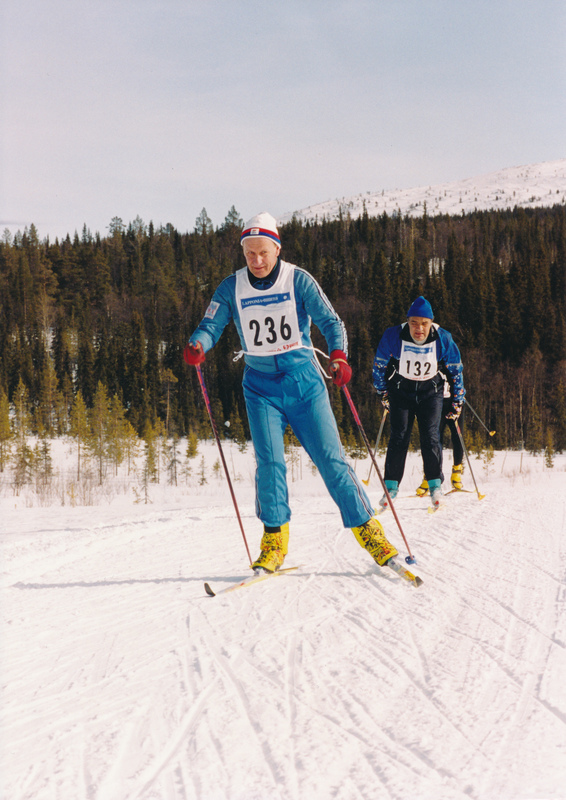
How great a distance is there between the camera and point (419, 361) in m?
6.62

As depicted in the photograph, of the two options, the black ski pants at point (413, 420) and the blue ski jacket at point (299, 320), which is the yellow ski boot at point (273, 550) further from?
the black ski pants at point (413, 420)

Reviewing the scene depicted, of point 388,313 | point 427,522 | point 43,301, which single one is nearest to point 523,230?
point 388,313

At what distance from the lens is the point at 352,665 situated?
2471 millimetres

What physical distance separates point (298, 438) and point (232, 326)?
67218 mm

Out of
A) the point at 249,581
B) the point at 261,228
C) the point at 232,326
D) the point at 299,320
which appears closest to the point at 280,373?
the point at 299,320

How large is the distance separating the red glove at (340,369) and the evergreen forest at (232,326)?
38361 millimetres

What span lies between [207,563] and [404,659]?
7.42 ft

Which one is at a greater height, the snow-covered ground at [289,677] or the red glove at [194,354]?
the red glove at [194,354]

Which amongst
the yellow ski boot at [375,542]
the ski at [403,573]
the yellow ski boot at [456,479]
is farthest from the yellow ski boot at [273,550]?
the yellow ski boot at [456,479]

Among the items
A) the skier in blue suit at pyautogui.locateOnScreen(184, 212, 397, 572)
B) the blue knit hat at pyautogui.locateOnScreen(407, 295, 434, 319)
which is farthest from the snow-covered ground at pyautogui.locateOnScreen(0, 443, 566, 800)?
the blue knit hat at pyautogui.locateOnScreen(407, 295, 434, 319)

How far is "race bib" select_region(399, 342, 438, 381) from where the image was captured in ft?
21.7

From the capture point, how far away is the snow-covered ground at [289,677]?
67.7 inches

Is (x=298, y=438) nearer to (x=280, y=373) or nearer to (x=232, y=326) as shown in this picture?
(x=280, y=373)

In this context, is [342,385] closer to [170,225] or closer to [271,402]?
[271,402]
